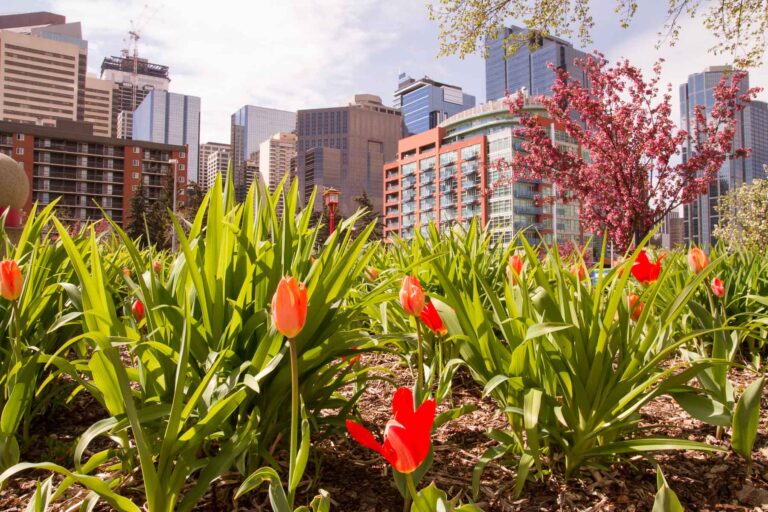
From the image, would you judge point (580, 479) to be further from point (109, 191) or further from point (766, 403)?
point (109, 191)

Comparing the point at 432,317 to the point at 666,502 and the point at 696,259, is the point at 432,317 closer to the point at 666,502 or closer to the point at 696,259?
the point at 666,502

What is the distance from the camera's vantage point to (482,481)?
1.46 m

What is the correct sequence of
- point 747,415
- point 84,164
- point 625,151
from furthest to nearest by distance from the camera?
point 84,164, point 625,151, point 747,415

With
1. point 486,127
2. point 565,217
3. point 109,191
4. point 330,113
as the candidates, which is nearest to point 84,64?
point 330,113

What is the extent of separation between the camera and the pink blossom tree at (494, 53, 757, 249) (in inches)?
439

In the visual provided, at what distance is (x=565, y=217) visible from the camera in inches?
2916

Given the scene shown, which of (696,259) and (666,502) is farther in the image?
(696,259)

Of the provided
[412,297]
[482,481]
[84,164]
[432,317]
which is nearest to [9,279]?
[412,297]

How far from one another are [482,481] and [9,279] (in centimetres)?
143

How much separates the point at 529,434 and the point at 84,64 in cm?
20202

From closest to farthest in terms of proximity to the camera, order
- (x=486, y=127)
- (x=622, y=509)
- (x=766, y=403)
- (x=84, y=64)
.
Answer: (x=622, y=509)
(x=766, y=403)
(x=486, y=127)
(x=84, y=64)

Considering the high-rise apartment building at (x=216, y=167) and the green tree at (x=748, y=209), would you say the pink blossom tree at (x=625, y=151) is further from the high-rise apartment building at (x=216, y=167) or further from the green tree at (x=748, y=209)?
the green tree at (x=748, y=209)

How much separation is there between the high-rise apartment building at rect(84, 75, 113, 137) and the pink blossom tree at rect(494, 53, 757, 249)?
206m

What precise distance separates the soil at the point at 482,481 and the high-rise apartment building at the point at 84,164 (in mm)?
68745
